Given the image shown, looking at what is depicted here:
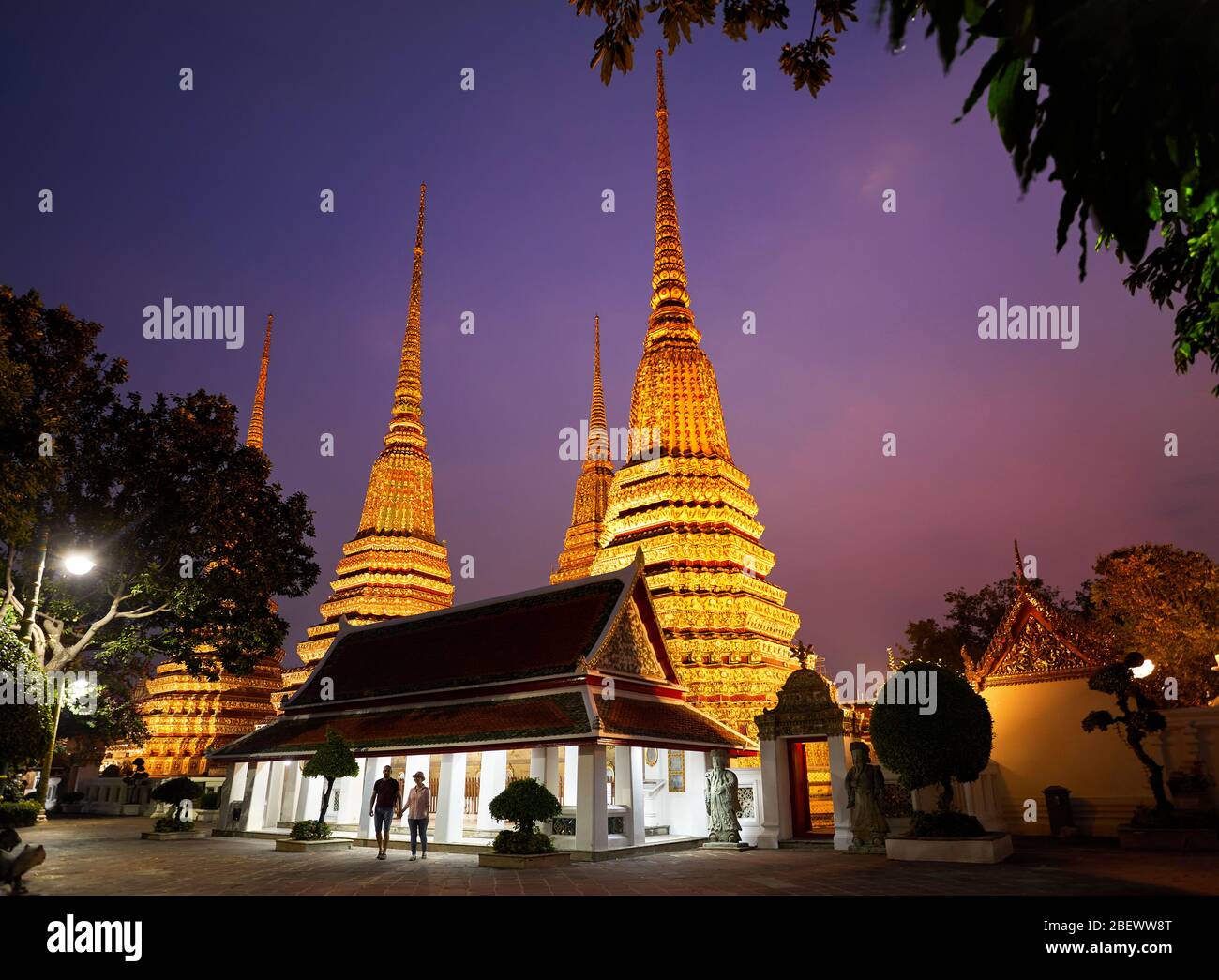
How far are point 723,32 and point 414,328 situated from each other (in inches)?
2042

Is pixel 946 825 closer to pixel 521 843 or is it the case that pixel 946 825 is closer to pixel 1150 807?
pixel 1150 807

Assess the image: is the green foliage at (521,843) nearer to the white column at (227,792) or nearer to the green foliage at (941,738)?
the green foliage at (941,738)

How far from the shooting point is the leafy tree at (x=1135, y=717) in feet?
56.5

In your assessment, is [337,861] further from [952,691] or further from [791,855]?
[952,691]

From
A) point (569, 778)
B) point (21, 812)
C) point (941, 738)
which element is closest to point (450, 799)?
point (569, 778)

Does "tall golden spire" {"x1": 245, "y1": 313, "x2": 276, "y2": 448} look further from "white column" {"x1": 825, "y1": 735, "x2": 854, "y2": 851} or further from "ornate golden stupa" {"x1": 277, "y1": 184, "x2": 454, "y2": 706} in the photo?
"white column" {"x1": 825, "y1": 735, "x2": 854, "y2": 851}

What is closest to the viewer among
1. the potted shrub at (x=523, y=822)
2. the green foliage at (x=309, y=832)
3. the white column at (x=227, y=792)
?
the potted shrub at (x=523, y=822)

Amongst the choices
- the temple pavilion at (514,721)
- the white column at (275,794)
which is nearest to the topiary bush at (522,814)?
the temple pavilion at (514,721)

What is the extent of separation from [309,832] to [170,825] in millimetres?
6790

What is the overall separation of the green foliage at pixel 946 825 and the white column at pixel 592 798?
6182 millimetres

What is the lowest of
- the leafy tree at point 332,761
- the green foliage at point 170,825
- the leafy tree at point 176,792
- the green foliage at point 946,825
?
the green foliage at point 170,825

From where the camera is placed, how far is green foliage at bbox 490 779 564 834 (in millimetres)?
15438

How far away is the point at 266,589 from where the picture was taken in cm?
2388
